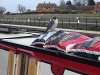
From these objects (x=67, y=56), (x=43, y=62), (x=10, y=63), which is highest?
(x=67, y=56)

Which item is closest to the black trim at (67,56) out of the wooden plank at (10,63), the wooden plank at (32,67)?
the wooden plank at (32,67)

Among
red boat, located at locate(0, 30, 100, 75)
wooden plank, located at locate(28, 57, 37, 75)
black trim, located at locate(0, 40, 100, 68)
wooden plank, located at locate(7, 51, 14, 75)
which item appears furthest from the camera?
wooden plank, located at locate(7, 51, 14, 75)

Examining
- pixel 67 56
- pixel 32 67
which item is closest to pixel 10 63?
pixel 32 67

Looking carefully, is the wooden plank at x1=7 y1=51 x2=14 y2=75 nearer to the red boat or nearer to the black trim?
the red boat

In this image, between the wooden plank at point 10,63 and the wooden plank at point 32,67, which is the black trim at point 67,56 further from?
the wooden plank at point 10,63

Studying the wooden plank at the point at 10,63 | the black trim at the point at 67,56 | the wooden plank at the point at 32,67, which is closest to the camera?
the black trim at the point at 67,56

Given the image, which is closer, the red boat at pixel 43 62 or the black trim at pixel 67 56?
the black trim at pixel 67 56

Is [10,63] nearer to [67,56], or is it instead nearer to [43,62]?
[43,62]

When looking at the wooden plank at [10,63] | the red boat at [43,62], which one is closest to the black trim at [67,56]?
the red boat at [43,62]

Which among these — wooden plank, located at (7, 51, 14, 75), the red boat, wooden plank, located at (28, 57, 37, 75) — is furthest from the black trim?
wooden plank, located at (7, 51, 14, 75)

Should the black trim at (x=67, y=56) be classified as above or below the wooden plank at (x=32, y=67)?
above

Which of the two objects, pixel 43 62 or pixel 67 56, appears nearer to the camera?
pixel 67 56

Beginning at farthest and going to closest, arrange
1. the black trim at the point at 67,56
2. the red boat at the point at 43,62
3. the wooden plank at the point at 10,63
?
the wooden plank at the point at 10,63, the red boat at the point at 43,62, the black trim at the point at 67,56

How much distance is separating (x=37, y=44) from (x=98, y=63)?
1.70 metres
